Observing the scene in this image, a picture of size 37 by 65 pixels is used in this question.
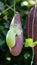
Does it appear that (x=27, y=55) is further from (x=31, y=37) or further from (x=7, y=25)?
(x=31, y=37)

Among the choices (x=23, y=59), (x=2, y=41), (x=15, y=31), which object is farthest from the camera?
(x=23, y=59)

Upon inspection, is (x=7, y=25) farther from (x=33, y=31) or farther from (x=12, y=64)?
(x=33, y=31)

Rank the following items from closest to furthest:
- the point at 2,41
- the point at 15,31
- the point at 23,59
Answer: the point at 15,31
the point at 2,41
the point at 23,59

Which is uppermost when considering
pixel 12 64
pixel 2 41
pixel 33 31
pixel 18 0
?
pixel 18 0

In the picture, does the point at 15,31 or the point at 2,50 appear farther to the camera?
the point at 2,50

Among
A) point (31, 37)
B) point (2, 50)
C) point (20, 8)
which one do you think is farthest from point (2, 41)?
point (31, 37)

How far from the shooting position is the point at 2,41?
5.27ft

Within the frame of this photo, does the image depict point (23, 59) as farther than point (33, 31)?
Yes

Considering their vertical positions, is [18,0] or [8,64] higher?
[18,0]

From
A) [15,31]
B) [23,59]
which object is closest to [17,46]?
[15,31]

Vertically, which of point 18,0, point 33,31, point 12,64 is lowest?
point 12,64

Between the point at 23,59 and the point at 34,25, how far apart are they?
677 millimetres

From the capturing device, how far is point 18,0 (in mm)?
1638

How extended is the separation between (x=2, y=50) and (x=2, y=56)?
0.03 m
